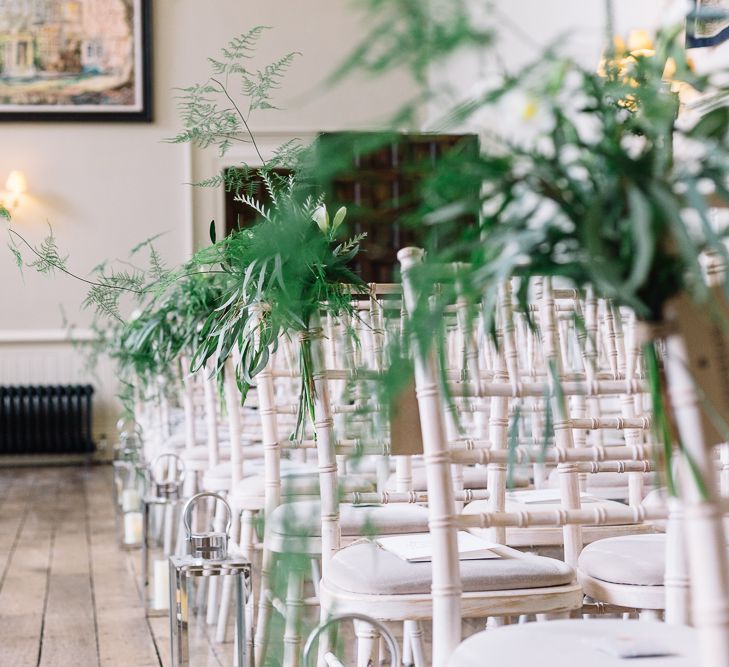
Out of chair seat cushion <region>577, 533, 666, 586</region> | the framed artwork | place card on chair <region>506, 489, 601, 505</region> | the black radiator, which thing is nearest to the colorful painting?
place card on chair <region>506, 489, 601, 505</region>

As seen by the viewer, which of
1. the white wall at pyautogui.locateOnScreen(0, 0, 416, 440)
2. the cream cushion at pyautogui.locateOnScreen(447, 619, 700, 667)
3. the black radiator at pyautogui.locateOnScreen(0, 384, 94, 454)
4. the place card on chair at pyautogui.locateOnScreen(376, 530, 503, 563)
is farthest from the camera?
the white wall at pyautogui.locateOnScreen(0, 0, 416, 440)

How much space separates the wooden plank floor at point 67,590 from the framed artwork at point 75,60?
133 inches

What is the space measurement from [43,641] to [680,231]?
250 cm

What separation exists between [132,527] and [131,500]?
5.6 inches

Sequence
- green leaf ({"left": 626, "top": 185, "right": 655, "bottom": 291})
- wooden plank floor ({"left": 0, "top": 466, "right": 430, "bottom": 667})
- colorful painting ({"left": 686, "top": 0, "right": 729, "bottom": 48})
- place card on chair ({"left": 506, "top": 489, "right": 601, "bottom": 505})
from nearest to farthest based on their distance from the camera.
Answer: green leaf ({"left": 626, "top": 185, "right": 655, "bottom": 291}), place card on chair ({"left": 506, "top": 489, "right": 601, "bottom": 505}), wooden plank floor ({"left": 0, "top": 466, "right": 430, "bottom": 667}), colorful painting ({"left": 686, "top": 0, "right": 729, "bottom": 48})

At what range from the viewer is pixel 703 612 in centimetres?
80

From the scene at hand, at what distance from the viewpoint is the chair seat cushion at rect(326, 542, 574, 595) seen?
147cm

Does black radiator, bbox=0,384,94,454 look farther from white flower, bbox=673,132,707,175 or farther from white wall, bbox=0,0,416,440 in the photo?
white flower, bbox=673,132,707,175

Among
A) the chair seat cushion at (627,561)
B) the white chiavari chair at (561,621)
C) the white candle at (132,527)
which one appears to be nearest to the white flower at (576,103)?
the white chiavari chair at (561,621)

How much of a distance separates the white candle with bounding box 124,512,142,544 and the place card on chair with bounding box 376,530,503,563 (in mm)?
2541

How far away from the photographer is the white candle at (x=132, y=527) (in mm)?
4074

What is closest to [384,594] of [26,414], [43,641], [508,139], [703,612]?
[703,612]

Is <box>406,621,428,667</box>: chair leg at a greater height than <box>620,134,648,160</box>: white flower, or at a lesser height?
lesser

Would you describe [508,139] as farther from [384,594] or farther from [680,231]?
[384,594]
